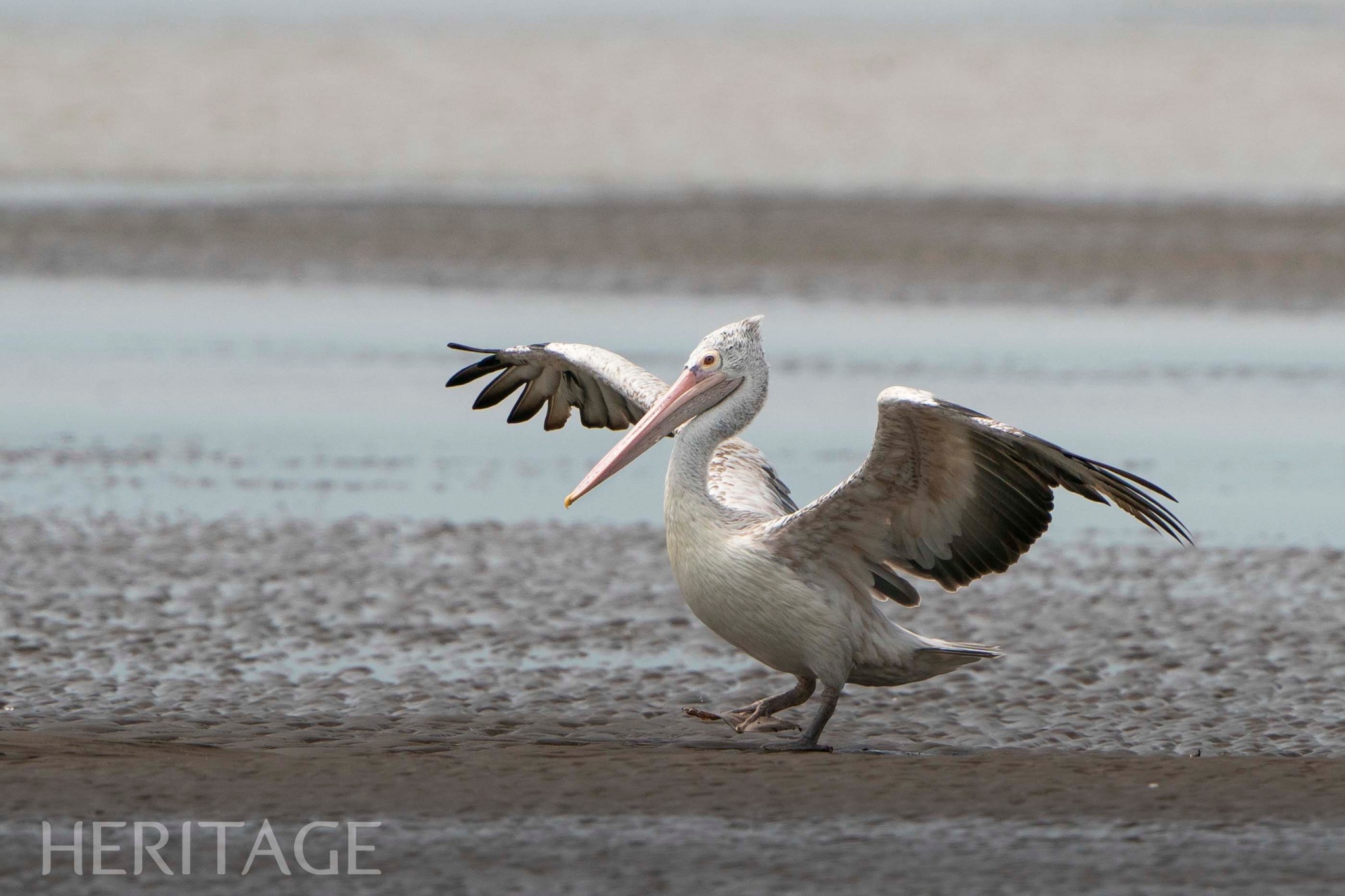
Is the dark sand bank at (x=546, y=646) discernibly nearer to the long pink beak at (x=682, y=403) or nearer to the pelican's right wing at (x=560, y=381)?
the pelican's right wing at (x=560, y=381)

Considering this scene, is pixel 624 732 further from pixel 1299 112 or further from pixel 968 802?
pixel 1299 112

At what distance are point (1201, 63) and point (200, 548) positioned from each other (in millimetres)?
28269

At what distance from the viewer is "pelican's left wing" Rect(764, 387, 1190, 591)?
19.4ft

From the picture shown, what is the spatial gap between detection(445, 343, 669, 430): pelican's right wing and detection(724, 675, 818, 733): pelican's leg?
4.96 ft

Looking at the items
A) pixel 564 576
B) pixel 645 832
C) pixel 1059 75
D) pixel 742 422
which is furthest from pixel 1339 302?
pixel 1059 75

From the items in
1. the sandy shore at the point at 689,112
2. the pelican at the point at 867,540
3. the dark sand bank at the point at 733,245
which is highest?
the sandy shore at the point at 689,112

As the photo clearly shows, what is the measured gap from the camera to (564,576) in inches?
333

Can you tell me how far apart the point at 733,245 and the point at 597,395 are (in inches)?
462

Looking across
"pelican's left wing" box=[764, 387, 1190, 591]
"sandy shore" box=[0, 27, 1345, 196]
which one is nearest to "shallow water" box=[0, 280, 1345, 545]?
"pelican's left wing" box=[764, 387, 1190, 591]

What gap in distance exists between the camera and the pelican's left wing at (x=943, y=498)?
5.92 meters

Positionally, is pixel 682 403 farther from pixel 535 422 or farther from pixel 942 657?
pixel 535 422

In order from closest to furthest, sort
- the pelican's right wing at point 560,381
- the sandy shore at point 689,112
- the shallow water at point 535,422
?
1. the pelican's right wing at point 560,381
2. the shallow water at point 535,422
3. the sandy shore at point 689,112

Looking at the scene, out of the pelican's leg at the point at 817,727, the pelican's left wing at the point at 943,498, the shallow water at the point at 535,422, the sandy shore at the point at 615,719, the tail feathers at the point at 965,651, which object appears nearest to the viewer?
the sandy shore at the point at 615,719

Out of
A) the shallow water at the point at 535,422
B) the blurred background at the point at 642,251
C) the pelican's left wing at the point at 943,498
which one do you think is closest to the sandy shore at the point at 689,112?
the blurred background at the point at 642,251
